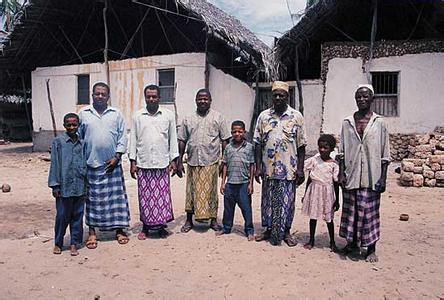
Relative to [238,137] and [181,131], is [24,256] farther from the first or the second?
A: [238,137]

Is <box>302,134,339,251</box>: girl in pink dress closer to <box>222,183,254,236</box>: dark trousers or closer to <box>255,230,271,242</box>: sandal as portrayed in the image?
<box>255,230,271,242</box>: sandal

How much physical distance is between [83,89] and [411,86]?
10.3 meters

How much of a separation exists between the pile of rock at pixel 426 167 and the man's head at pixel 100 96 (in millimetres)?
6048

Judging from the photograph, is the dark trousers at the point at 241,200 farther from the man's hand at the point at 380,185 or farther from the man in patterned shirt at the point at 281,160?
the man's hand at the point at 380,185

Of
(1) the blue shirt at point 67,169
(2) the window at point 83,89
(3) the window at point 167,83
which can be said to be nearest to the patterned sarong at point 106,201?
(1) the blue shirt at point 67,169

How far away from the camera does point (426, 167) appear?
7578mm

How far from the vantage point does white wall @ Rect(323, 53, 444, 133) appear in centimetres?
984

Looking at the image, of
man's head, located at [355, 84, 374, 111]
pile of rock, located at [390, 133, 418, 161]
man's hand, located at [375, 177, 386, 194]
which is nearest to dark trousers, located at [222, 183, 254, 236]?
man's hand, located at [375, 177, 386, 194]

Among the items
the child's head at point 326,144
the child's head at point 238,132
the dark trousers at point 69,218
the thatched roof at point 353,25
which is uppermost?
the thatched roof at point 353,25

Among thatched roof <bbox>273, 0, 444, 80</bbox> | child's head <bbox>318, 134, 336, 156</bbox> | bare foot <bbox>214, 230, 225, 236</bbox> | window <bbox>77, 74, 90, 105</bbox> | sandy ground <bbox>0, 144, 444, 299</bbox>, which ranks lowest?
sandy ground <bbox>0, 144, 444, 299</bbox>

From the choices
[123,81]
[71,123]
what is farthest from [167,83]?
[71,123]

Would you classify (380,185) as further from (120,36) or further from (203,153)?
(120,36)

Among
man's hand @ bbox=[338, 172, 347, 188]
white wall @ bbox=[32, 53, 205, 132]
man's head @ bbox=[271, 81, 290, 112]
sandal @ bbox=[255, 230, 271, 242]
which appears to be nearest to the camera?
man's hand @ bbox=[338, 172, 347, 188]

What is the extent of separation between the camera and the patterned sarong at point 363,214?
11.6 ft
